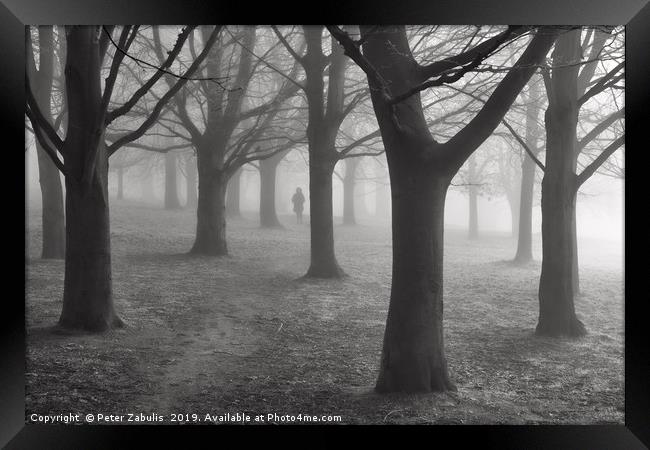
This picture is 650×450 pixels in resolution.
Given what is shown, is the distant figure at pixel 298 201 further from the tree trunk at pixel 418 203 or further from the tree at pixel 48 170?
the tree trunk at pixel 418 203

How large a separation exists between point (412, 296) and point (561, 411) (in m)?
1.90

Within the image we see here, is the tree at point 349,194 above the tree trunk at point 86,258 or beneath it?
above

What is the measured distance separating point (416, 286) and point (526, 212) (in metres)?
Answer: 8.08

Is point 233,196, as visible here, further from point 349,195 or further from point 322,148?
point 322,148

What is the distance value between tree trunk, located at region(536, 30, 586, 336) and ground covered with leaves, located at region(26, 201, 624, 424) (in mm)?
300

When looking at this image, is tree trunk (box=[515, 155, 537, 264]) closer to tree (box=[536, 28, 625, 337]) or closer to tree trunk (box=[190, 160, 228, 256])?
tree (box=[536, 28, 625, 337])

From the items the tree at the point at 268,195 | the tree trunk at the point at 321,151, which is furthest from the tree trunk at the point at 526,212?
the tree at the point at 268,195

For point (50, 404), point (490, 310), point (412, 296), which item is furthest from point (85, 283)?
point (490, 310)

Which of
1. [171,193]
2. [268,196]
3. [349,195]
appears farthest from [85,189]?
[349,195]

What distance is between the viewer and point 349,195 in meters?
17.1

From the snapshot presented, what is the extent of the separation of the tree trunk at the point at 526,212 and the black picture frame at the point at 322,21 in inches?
299

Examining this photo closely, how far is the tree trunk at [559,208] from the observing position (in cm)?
633

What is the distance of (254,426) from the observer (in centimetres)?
397

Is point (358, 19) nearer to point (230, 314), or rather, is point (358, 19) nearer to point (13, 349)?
point (13, 349)
